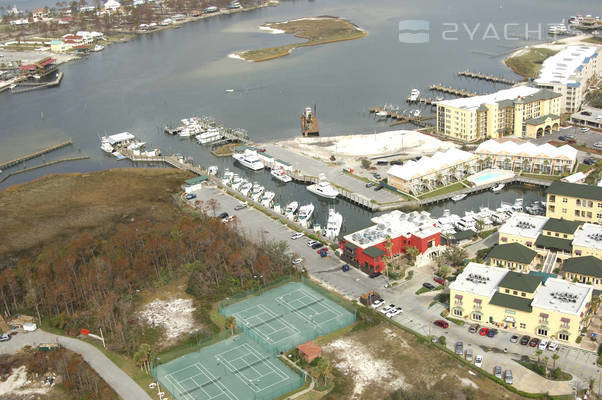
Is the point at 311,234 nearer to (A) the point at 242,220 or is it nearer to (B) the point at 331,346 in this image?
(A) the point at 242,220

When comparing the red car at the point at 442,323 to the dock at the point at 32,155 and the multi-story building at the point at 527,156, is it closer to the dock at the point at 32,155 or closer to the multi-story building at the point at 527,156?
the multi-story building at the point at 527,156

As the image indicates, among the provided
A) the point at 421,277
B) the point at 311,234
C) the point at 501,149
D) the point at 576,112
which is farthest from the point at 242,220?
the point at 576,112

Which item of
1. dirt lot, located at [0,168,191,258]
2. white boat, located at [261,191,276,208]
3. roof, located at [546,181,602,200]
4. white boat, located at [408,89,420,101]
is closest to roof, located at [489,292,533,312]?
roof, located at [546,181,602,200]

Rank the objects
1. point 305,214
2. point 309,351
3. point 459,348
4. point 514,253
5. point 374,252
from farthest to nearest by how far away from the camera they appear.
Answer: point 305,214 < point 374,252 < point 514,253 < point 309,351 < point 459,348

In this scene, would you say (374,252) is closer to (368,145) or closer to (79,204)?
(368,145)

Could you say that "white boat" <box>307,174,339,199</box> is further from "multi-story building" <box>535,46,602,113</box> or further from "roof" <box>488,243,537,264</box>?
"multi-story building" <box>535,46,602,113</box>

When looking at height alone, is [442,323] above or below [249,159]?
below

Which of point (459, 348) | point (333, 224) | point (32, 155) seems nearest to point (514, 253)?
point (459, 348)
